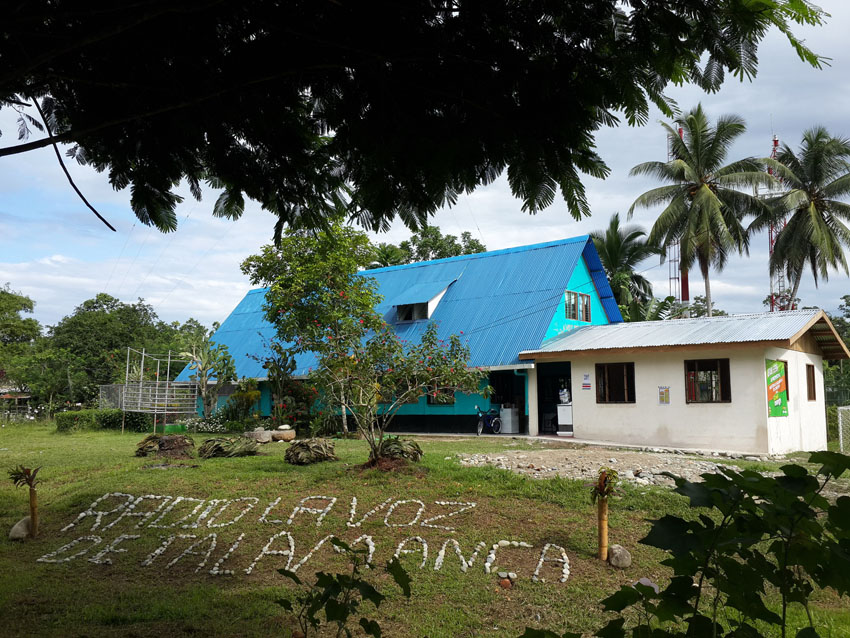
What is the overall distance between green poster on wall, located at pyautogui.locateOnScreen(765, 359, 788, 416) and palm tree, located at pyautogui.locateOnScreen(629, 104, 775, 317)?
1231cm

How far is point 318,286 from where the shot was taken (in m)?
21.1

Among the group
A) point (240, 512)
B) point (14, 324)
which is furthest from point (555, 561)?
point (14, 324)

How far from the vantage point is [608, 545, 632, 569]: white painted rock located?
6.32m

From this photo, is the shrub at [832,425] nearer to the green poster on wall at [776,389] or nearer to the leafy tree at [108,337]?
the green poster on wall at [776,389]

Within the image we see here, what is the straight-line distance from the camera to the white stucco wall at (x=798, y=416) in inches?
639

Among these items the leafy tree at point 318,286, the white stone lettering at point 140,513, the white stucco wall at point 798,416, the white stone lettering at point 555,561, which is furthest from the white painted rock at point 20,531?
the white stucco wall at point 798,416

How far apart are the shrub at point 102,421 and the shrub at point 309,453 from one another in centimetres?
1345

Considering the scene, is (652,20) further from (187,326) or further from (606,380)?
(187,326)

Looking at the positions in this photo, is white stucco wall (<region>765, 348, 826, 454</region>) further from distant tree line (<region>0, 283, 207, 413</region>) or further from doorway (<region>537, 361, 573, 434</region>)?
distant tree line (<region>0, 283, 207, 413</region>)

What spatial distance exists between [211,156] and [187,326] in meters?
42.4

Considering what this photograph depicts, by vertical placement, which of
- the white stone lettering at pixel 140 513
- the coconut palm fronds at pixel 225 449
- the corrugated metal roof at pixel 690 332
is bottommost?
the white stone lettering at pixel 140 513

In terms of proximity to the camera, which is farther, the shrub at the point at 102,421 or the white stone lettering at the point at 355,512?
the shrub at the point at 102,421

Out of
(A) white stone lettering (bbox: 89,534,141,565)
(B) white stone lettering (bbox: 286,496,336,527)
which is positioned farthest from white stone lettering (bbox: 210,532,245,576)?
(A) white stone lettering (bbox: 89,534,141,565)

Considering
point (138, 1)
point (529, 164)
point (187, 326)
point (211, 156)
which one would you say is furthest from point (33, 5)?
point (187, 326)
